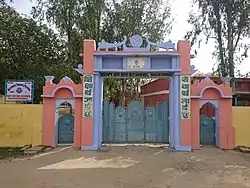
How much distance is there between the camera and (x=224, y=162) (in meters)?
10.3

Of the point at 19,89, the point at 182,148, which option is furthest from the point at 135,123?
the point at 19,89

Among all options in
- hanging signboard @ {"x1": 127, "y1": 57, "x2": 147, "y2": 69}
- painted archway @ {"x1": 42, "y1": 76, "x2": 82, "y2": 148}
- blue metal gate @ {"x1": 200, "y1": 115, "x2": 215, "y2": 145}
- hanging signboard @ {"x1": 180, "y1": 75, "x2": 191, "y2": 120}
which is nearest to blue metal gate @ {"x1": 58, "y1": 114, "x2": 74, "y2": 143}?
painted archway @ {"x1": 42, "y1": 76, "x2": 82, "y2": 148}

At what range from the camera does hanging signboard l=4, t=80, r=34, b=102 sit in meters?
13.6

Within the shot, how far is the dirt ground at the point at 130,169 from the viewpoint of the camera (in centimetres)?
756

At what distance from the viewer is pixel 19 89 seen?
13.6m

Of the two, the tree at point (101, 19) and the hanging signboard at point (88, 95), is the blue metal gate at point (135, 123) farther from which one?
the tree at point (101, 19)

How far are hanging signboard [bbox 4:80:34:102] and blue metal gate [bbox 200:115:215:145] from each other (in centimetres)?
738

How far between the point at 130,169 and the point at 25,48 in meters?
15.5

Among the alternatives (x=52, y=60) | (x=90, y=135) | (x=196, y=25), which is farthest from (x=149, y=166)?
(x=52, y=60)

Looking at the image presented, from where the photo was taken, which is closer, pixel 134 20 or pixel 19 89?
pixel 19 89

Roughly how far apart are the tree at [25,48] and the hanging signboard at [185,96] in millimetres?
10568

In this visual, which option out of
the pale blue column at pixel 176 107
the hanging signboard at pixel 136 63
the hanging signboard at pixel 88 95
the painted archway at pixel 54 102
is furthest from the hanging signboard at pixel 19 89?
the pale blue column at pixel 176 107

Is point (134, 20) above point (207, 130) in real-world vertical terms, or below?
above

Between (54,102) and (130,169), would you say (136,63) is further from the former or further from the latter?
(130,169)
